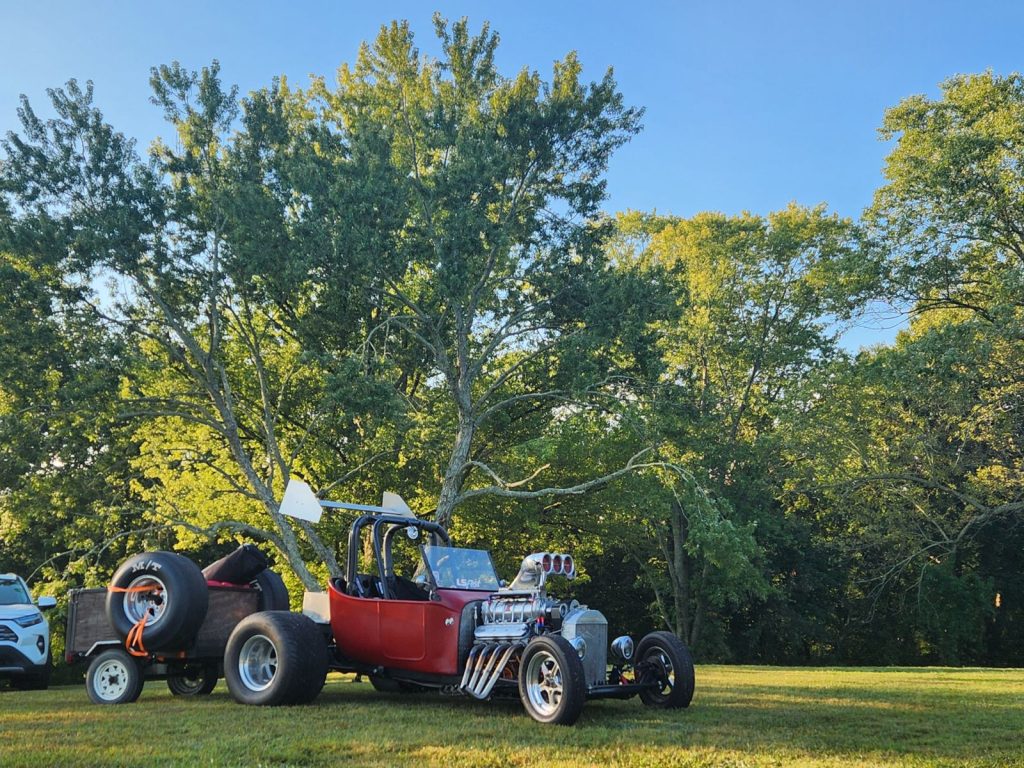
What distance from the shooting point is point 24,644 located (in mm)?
12828

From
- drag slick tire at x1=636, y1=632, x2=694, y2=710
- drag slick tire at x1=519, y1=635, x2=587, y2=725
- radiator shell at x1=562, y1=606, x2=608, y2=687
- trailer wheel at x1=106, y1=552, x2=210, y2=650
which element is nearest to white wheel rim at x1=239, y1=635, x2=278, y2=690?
trailer wheel at x1=106, y1=552, x2=210, y2=650

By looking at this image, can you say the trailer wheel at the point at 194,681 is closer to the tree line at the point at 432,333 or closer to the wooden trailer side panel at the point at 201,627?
the wooden trailer side panel at the point at 201,627

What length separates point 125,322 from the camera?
21.0 metres

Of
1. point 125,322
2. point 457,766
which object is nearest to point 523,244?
point 125,322

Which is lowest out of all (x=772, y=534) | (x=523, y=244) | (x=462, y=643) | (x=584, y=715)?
(x=584, y=715)

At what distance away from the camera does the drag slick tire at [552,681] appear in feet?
25.3

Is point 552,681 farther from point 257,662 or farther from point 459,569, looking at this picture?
point 257,662

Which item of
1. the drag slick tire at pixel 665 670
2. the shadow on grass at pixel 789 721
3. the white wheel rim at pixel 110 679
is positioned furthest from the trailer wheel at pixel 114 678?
the drag slick tire at pixel 665 670

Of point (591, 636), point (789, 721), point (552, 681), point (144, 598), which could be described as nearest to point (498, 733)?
point (552, 681)

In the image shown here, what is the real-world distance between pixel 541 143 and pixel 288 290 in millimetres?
7287

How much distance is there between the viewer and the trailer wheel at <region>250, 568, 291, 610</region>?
10.6 metres

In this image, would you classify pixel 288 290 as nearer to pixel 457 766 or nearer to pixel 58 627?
pixel 58 627

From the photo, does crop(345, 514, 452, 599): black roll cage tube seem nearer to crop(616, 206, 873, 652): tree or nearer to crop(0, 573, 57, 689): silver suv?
crop(0, 573, 57, 689): silver suv

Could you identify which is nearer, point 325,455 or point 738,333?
point 325,455
